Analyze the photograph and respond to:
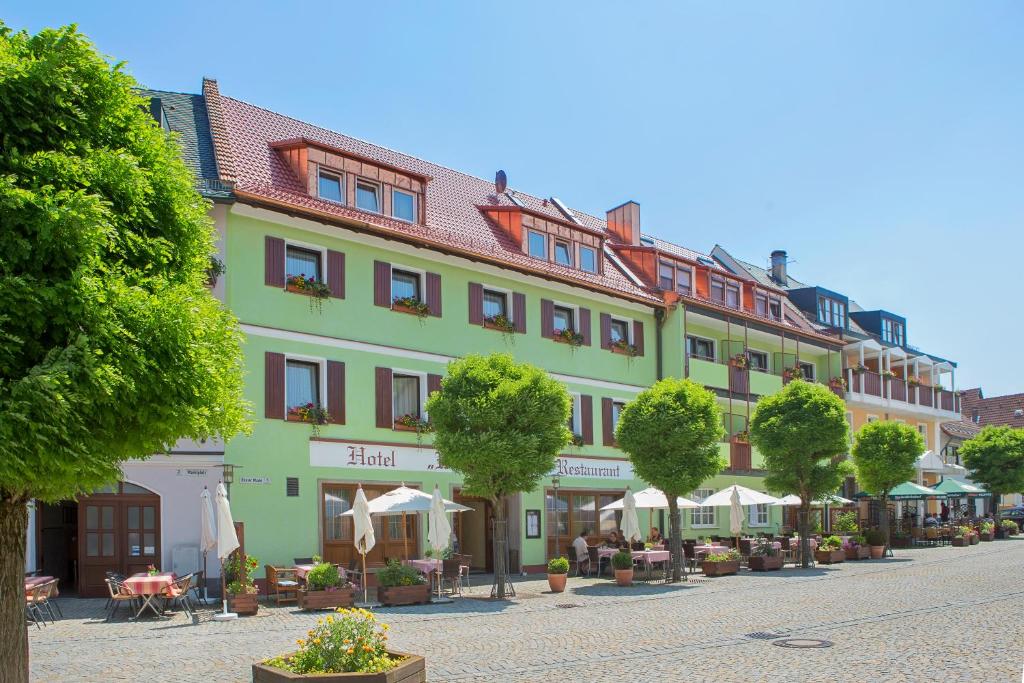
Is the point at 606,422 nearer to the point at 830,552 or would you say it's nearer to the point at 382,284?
the point at 830,552

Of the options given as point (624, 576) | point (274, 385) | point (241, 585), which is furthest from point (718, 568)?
point (241, 585)

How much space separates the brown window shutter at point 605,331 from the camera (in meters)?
33.0

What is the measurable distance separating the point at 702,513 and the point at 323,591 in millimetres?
19968

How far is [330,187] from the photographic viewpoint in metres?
25.9

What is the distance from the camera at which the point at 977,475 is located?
50312 millimetres

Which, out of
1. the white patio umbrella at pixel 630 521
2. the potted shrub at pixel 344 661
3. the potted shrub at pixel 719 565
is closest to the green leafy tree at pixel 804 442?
the potted shrub at pixel 719 565

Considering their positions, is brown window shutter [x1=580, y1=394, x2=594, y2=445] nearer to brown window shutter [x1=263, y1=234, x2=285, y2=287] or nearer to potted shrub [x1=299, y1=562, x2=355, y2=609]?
brown window shutter [x1=263, y1=234, x2=285, y2=287]

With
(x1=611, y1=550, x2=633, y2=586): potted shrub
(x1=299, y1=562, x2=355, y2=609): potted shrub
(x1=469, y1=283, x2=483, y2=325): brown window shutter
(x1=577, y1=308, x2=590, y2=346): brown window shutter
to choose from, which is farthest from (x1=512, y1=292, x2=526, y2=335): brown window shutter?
(x1=299, y1=562, x2=355, y2=609): potted shrub

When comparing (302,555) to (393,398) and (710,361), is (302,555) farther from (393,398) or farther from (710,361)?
(710,361)

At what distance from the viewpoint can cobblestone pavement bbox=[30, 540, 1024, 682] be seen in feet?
40.7

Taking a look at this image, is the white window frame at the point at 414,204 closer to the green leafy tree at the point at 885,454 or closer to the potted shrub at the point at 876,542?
the potted shrub at the point at 876,542

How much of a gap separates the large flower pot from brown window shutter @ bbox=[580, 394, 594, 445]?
6960 mm

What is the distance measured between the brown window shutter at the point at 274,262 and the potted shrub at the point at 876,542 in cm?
2177

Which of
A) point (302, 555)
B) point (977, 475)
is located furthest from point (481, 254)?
point (977, 475)
